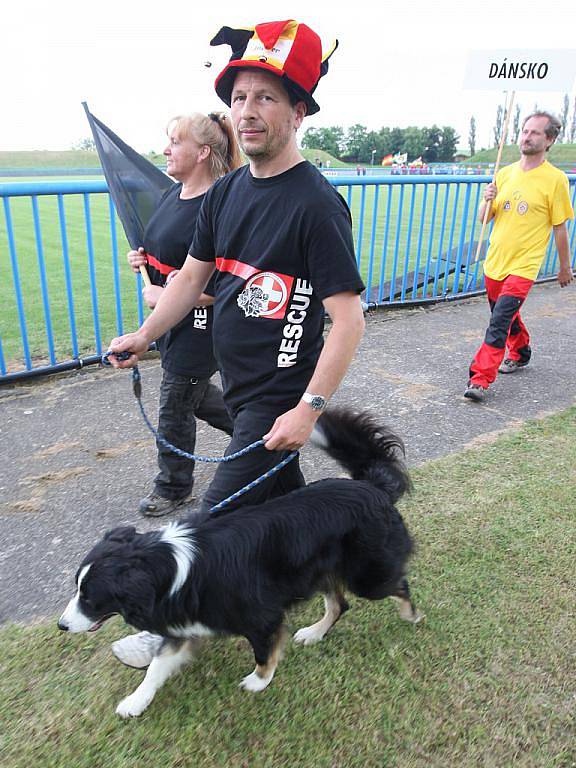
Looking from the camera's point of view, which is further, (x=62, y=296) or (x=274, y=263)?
(x=62, y=296)

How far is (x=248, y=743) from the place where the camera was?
2.01 m

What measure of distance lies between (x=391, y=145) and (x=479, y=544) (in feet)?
246

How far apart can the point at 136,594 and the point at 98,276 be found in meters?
9.22

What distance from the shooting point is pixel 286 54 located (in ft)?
6.31

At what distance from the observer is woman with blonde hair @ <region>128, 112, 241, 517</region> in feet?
10.0

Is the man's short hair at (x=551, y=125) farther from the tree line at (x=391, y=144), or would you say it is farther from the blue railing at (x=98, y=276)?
the tree line at (x=391, y=144)

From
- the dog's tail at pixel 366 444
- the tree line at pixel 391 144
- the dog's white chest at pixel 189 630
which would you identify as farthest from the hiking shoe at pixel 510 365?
the tree line at pixel 391 144

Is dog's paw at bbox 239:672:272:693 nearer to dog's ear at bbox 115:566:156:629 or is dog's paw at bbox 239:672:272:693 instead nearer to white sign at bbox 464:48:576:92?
dog's ear at bbox 115:566:156:629

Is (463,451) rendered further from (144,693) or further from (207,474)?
(144,693)

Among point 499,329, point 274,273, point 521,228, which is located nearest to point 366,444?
point 274,273

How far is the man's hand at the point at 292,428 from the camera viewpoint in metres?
2.00

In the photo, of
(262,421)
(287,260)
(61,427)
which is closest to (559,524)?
(262,421)

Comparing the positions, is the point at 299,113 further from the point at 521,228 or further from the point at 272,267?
the point at 521,228

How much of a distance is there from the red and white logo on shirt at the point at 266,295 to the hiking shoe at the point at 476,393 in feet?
10.6
